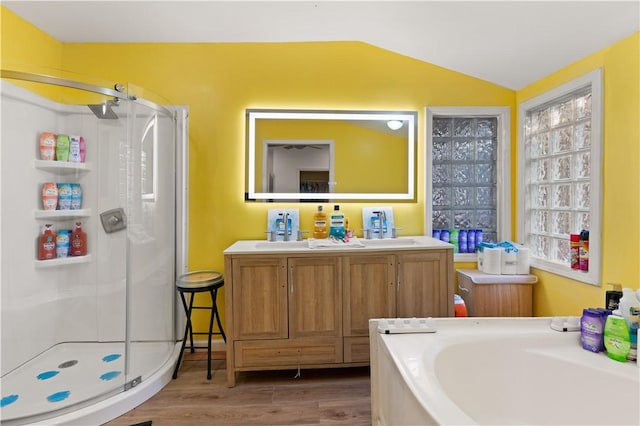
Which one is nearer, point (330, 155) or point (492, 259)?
point (492, 259)

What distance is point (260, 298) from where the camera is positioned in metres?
2.00

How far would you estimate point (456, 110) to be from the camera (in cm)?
255

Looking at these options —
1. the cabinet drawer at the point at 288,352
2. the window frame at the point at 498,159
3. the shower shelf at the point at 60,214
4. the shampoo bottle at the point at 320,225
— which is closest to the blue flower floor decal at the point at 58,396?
the cabinet drawer at the point at 288,352

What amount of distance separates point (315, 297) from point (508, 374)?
1.08 m

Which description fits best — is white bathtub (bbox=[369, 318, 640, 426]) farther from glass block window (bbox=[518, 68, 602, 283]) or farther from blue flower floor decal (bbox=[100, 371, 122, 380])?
blue flower floor decal (bbox=[100, 371, 122, 380])

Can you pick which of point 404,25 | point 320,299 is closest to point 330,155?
point 404,25

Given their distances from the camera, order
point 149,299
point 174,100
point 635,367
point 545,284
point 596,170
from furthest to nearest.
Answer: point 174,100 < point 545,284 < point 149,299 < point 596,170 < point 635,367

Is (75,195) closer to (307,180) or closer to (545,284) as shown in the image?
(307,180)

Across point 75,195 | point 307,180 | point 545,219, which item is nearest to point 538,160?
point 545,219

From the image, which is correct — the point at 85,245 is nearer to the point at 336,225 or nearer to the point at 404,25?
the point at 336,225

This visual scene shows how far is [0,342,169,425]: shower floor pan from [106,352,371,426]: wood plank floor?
0.19m

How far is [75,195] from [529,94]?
3.31 meters

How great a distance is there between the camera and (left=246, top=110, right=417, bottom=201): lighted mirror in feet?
8.11

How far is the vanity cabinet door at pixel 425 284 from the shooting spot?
206cm
